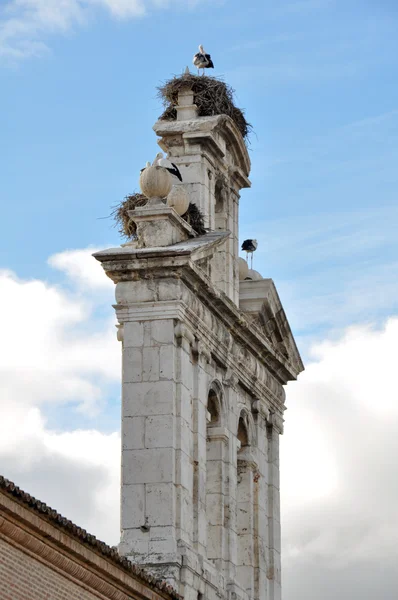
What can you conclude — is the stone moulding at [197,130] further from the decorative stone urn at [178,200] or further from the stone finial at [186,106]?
the decorative stone urn at [178,200]

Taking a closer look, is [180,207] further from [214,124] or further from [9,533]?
[9,533]

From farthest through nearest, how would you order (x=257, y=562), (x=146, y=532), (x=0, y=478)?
(x=257, y=562), (x=146, y=532), (x=0, y=478)

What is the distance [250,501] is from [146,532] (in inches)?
197

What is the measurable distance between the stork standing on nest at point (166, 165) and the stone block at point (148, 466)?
4397mm

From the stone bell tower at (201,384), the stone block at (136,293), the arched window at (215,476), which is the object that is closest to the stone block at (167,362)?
the stone bell tower at (201,384)

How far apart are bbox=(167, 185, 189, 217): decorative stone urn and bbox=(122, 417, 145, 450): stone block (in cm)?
341

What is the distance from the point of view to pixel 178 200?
3294 cm

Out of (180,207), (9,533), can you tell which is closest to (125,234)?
(180,207)

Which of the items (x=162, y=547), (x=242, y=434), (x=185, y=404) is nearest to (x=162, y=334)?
(x=185, y=404)

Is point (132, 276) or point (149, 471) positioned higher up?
point (132, 276)

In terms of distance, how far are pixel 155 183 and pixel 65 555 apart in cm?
845

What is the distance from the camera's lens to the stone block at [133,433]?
31188 mm

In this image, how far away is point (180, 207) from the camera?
3294 centimetres

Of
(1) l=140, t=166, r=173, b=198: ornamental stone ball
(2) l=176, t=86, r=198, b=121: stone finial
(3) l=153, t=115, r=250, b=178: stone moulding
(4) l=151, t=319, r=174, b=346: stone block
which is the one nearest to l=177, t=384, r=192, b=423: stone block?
(4) l=151, t=319, r=174, b=346: stone block
